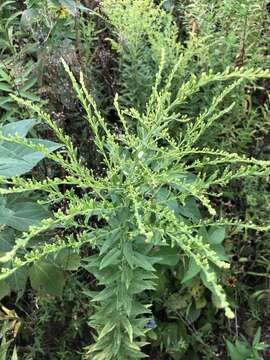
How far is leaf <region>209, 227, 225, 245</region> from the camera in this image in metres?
1.41

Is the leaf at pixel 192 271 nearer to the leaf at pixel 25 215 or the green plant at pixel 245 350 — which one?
the green plant at pixel 245 350

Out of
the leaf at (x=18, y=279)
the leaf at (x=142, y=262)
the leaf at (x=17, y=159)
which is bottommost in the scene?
the leaf at (x=18, y=279)

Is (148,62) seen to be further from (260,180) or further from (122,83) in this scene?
(260,180)

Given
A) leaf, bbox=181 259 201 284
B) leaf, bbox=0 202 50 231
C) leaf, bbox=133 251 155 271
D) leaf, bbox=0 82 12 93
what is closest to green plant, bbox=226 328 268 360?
leaf, bbox=181 259 201 284

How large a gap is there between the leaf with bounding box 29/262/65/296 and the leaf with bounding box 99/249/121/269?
344mm

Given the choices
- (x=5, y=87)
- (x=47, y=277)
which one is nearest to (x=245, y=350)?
(x=47, y=277)

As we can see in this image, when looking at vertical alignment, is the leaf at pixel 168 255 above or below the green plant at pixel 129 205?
below

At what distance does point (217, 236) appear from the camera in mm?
1419

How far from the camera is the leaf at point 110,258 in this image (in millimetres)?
1043

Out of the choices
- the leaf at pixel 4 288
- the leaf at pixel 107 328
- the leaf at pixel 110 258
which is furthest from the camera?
the leaf at pixel 4 288

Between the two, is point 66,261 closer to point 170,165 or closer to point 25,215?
point 25,215

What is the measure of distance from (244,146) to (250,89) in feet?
0.77

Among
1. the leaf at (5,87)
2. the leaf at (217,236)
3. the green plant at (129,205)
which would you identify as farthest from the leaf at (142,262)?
the leaf at (5,87)

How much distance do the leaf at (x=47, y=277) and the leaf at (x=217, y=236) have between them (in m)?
0.42
